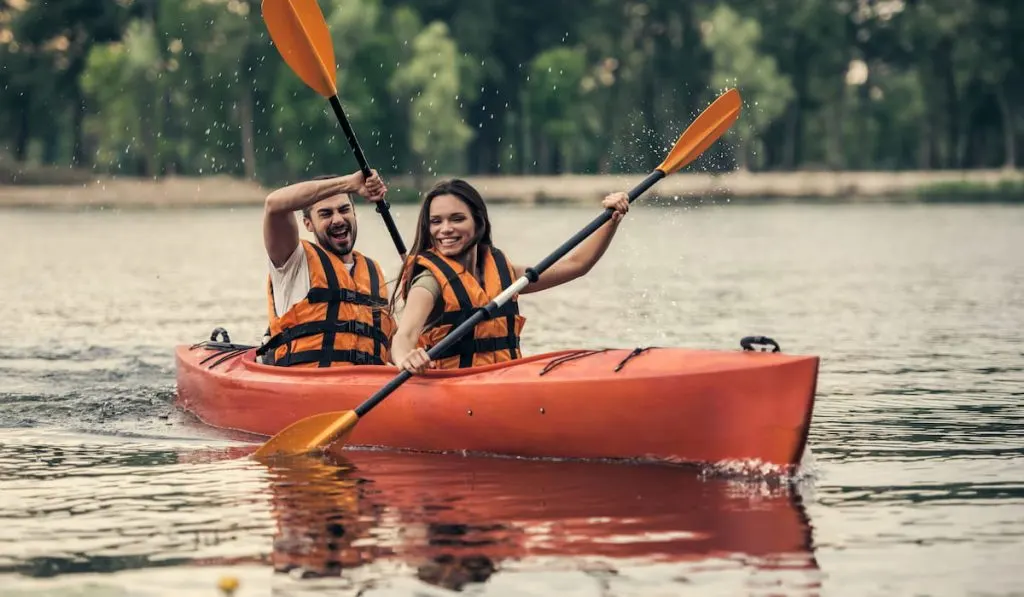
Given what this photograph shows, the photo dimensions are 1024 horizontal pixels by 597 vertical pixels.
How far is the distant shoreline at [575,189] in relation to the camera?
5806cm

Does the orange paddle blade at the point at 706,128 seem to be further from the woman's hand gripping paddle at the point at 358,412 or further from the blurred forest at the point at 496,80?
the blurred forest at the point at 496,80

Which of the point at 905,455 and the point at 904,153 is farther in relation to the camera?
the point at 904,153

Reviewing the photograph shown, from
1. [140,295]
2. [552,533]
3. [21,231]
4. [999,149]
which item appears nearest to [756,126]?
[999,149]

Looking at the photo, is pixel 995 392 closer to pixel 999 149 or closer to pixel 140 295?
pixel 140 295

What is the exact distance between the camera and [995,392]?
12.0 m

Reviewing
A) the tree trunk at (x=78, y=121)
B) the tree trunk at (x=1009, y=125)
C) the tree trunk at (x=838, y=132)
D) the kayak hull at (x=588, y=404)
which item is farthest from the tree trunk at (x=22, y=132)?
the kayak hull at (x=588, y=404)

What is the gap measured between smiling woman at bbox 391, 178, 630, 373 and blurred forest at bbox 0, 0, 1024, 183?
1862 inches

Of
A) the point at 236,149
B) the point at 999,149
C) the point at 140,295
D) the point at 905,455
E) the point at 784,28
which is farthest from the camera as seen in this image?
the point at 999,149

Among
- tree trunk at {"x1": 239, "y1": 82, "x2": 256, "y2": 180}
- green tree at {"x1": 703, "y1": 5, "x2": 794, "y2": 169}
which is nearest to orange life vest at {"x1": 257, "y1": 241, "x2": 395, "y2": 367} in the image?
tree trunk at {"x1": 239, "y1": 82, "x2": 256, "y2": 180}

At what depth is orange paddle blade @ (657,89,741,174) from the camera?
10273 mm

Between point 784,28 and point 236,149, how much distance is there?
776 inches

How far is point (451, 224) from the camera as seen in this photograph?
8.84 m

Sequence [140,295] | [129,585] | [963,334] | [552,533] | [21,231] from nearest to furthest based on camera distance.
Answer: [129,585], [552,533], [963,334], [140,295], [21,231]

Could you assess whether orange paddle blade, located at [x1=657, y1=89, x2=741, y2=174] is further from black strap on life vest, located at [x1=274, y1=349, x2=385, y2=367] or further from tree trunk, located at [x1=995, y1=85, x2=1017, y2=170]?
tree trunk, located at [x1=995, y1=85, x2=1017, y2=170]
